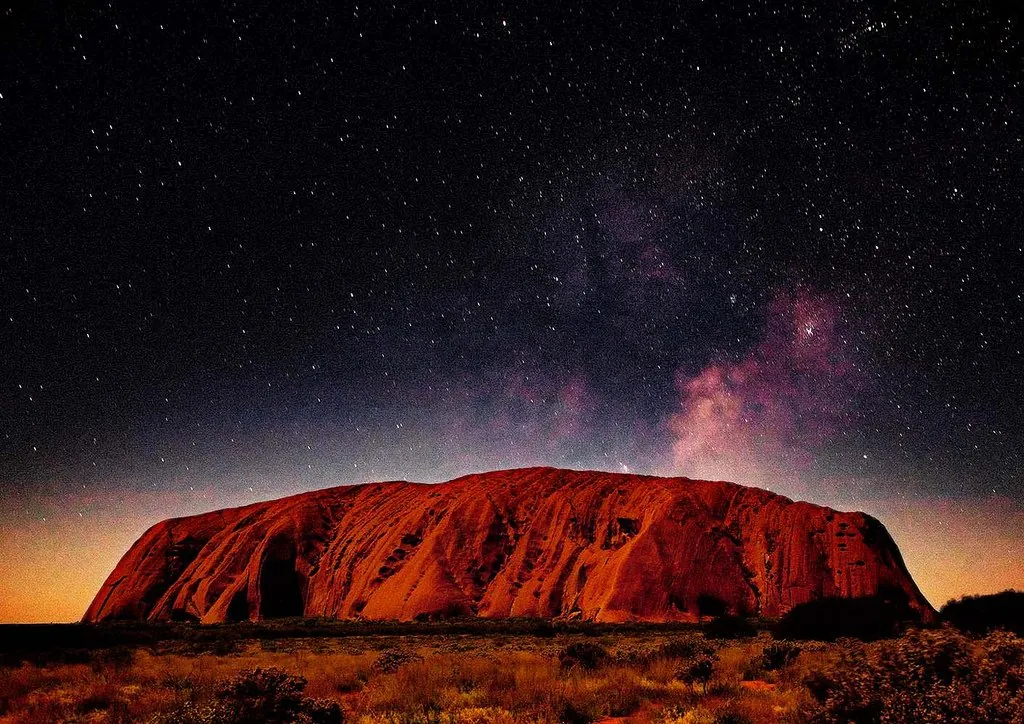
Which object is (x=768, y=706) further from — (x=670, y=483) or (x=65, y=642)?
(x=670, y=483)

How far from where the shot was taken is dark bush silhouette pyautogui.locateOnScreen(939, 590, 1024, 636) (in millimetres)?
24881

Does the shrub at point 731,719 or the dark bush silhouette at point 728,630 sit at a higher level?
the shrub at point 731,719

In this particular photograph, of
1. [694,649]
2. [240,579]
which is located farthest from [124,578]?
[694,649]

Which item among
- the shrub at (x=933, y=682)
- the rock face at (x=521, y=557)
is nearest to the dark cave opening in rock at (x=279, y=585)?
the rock face at (x=521, y=557)

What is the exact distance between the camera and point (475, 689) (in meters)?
9.95

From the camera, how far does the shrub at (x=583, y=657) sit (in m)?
13.2

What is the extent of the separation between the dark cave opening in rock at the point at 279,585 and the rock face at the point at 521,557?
12cm

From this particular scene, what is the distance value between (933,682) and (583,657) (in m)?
9.73

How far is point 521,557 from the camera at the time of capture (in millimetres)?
56188

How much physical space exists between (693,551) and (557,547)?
13.6m

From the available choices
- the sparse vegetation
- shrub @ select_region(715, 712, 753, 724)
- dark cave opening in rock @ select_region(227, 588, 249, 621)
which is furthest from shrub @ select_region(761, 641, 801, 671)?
dark cave opening in rock @ select_region(227, 588, 249, 621)

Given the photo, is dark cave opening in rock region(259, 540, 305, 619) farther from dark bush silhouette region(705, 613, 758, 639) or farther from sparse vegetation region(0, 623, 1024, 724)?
dark bush silhouette region(705, 613, 758, 639)

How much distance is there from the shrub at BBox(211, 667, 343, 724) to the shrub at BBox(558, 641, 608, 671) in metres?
7.32

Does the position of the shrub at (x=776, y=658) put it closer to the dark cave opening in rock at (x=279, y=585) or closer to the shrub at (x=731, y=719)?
the shrub at (x=731, y=719)
